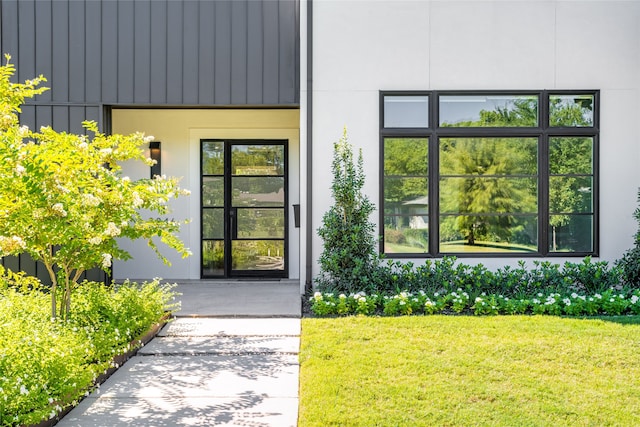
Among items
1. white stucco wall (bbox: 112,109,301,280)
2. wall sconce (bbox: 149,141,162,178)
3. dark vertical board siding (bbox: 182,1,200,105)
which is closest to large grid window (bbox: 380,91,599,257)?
white stucco wall (bbox: 112,109,301,280)

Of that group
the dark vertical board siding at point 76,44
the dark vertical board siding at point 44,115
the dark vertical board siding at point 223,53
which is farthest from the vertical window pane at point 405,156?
the dark vertical board siding at point 44,115

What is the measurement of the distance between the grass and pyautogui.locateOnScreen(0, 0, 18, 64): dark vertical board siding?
555cm

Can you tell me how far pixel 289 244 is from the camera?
31.2 ft

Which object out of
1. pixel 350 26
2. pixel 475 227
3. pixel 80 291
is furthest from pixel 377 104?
pixel 80 291

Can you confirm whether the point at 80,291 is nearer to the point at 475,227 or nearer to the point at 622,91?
the point at 475,227

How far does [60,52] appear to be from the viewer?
8.13m

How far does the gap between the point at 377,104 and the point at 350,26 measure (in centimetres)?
109

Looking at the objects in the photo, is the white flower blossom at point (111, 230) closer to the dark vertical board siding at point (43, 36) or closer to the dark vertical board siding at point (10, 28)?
the dark vertical board siding at point (43, 36)

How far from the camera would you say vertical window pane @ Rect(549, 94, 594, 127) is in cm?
795

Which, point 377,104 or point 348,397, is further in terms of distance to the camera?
point 377,104

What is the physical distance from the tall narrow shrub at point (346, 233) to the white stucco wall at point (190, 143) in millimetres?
1956

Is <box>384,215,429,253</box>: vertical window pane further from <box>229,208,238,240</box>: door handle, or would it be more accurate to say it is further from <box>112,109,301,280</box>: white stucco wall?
<box>229,208,238,240</box>: door handle

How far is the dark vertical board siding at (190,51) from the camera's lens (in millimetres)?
8133

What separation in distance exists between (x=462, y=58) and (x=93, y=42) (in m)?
4.95
